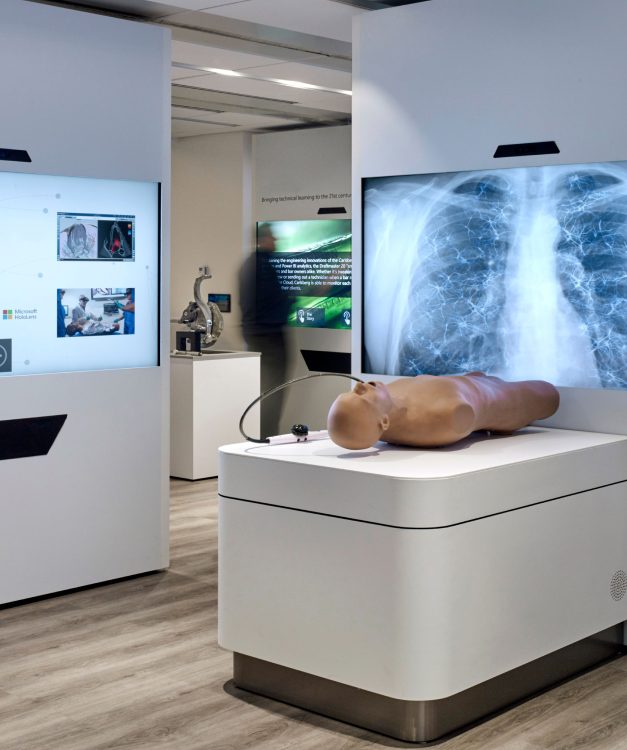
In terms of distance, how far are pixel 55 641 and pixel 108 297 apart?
176 cm

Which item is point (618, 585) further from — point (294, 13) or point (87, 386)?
point (294, 13)

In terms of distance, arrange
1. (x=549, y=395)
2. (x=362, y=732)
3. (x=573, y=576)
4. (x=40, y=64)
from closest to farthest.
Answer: (x=362, y=732)
(x=573, y=576)
(x=549, y=395)
(x=40, y=64)

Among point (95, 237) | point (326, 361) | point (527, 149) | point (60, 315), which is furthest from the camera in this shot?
point (326, 361)

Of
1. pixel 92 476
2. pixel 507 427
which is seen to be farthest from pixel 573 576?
pixel 92 476

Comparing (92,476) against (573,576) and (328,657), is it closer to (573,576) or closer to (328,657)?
(328,657)

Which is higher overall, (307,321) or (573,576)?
(307,321)

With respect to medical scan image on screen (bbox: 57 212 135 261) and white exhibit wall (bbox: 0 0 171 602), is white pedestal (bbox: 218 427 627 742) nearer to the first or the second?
white exhibit wall (bbox: 0 0 171 602)

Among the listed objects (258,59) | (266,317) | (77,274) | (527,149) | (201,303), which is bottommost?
(266,317)

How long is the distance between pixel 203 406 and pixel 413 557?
16.1ft

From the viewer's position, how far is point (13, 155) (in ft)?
15.1

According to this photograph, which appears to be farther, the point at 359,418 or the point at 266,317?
the point at 266,317

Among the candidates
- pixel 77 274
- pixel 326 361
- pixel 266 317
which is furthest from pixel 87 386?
pixel 266 317

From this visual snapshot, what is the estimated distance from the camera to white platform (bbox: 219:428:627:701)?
3176 millimetres

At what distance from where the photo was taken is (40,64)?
4.66 meters
